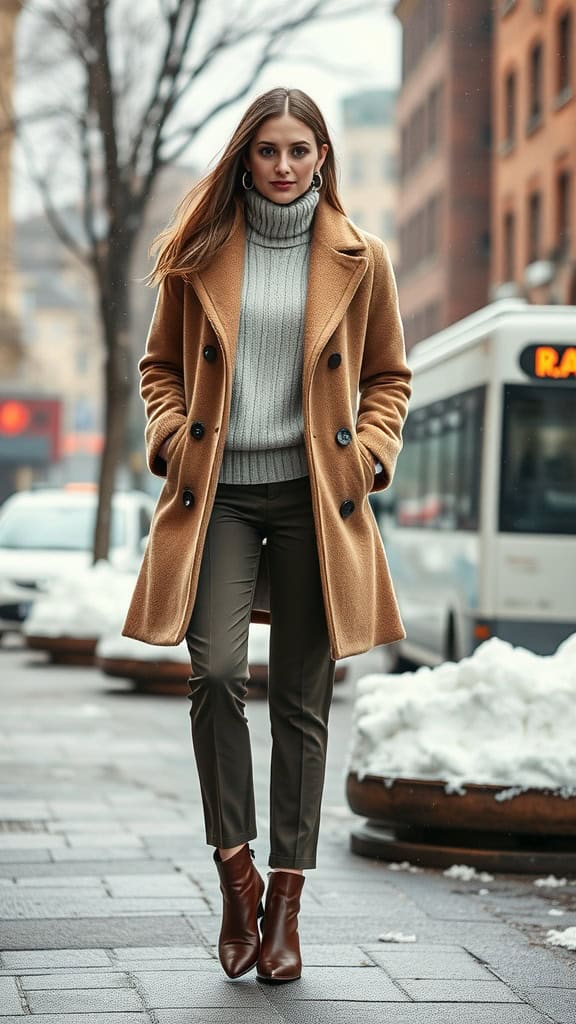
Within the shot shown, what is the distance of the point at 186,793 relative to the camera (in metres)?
8.41

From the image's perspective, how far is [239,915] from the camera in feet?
14.6

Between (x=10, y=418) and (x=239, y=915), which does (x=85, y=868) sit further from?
(x=10, y=418)

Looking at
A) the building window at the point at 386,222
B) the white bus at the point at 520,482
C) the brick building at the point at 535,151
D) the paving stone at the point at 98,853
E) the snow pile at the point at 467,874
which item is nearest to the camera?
the snow pile at the point at 467,874

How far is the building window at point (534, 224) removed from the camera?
36.5 m

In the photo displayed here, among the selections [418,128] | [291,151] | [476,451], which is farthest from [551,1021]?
[418,128]

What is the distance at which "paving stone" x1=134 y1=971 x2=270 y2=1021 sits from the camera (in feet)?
13.7

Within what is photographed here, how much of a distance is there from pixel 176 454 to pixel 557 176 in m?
31.1

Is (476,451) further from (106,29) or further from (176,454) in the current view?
(176,454)

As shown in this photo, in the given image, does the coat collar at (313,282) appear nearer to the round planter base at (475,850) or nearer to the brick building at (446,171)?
the round planter base at (475,850)

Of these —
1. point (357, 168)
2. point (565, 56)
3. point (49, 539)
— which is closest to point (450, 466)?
point (49, 539)

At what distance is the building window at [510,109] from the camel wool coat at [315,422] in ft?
112

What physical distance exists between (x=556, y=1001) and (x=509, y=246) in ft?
117

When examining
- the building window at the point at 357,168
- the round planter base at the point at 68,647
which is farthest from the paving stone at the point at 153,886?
the building window at the point at 357,168

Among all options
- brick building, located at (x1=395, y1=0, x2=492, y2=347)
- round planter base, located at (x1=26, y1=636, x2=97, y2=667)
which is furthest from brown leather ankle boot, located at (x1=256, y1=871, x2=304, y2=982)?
brick building, located at (x1=395, y1=0, x2=492, y2=347)
